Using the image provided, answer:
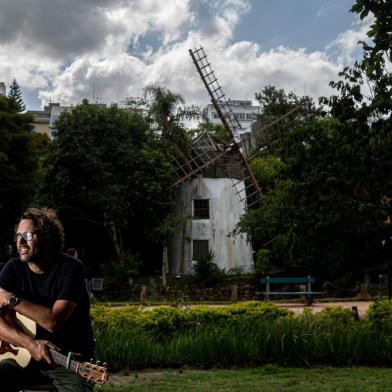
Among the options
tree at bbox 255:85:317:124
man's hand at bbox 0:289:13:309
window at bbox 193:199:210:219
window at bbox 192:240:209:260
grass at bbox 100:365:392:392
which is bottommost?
grass at bbox 100:365:392:392

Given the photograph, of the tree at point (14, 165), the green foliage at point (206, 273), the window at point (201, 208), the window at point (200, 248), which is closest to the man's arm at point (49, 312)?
the green foliage at point (206, 273)

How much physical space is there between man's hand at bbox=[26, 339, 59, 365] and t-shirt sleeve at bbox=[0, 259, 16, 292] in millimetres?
457

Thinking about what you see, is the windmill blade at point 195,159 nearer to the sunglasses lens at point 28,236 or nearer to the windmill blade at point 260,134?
the windmill blade at point 260,134

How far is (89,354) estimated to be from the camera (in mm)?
4113

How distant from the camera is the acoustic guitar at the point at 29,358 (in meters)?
3.63

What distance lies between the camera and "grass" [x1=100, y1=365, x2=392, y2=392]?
763 cm

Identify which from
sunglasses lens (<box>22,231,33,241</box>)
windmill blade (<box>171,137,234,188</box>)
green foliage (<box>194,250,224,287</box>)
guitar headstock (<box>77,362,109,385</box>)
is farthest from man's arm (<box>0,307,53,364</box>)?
windmill blade (<box>171,137,234,188</box>)

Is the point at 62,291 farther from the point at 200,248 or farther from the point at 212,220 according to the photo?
the point at 212,220

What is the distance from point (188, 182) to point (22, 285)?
110ft

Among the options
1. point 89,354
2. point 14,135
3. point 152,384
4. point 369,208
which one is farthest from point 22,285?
point 14,135

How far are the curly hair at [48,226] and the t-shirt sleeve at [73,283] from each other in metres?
0.19

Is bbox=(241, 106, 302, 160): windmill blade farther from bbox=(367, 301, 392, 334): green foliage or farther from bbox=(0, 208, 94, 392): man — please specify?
bbox=(0, 208, 94, 392): man

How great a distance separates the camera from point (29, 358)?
3992 mm

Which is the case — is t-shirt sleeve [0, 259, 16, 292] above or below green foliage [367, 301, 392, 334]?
above
